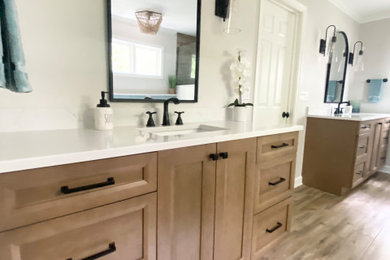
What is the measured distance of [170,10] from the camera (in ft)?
4.96

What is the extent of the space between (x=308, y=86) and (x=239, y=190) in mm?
2128

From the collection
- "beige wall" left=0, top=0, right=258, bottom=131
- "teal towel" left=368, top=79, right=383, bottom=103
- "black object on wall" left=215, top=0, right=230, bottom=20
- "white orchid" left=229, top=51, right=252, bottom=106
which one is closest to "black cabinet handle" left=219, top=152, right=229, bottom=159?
"beige wall" left=0, top=0, right=258, bottom=131

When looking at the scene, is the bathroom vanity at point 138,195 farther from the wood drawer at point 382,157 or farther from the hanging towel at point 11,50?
the wood drawer at point 382,157

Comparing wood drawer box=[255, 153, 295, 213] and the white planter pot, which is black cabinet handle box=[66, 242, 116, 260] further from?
the white planter pot

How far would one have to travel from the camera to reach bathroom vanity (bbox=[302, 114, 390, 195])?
2631 millimetres

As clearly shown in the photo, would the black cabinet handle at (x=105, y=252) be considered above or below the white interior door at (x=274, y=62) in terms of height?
below

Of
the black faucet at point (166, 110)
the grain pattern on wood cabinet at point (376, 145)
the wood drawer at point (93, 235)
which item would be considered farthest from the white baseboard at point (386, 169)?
the wood drawer at point (93, 235)

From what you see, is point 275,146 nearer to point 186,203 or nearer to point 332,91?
point 186,203

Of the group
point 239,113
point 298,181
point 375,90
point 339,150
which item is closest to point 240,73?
point 239,113

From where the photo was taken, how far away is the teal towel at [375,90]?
3.64m

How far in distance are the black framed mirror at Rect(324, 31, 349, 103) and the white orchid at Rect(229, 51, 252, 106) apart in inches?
74.5

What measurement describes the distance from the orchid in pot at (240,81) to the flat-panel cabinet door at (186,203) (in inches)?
29.7

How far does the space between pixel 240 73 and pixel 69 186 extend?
1530 millimetres

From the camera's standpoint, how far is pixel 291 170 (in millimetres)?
1743
